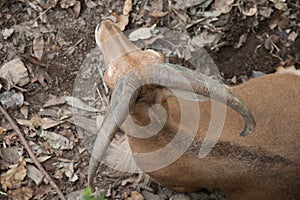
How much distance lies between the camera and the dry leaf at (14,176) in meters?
4.73

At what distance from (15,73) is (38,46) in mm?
296

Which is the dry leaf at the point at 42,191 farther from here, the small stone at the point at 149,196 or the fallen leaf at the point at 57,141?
the small stone at the point at 149,196

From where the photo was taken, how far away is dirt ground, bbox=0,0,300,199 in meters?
5.11

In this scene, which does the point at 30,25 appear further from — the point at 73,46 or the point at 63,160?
the point at 63,160

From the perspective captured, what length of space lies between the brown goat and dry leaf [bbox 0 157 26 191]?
0.94 meters

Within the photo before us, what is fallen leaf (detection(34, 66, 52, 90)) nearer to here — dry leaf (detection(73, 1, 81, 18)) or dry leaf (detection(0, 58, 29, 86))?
dry leaf (detection(0, 58, 29, 86))

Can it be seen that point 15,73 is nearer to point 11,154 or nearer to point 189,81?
point 11,154

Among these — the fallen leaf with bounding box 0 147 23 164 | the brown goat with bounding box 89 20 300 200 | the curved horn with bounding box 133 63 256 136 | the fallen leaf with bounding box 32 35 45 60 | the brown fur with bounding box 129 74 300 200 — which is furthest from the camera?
the fallen leaf with bounding box 32 35 45 60

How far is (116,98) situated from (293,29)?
228 centimetres

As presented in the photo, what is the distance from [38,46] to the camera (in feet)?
17.1

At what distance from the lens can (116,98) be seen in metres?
3.45

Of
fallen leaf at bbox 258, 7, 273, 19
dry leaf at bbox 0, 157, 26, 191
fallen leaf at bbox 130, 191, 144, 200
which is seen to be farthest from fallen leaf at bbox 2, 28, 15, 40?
fallen leaf at bbox 258, 7, 273, 19

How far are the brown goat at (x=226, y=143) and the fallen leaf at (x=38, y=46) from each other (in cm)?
118

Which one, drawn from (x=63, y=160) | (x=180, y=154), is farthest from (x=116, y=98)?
(x=63, y=160)
